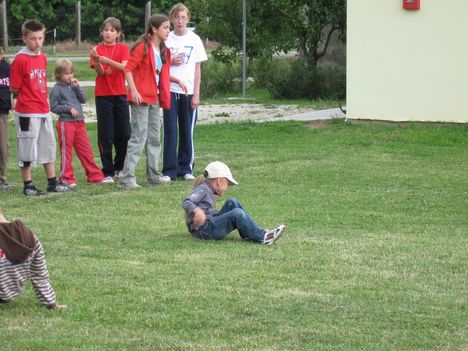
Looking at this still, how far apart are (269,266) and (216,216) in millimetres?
1315

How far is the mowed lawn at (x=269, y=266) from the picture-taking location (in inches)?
264

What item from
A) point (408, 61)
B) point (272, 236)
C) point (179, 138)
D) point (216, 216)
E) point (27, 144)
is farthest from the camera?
point (408, 61)

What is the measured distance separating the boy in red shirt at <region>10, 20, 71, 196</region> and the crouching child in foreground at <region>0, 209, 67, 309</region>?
217 inches

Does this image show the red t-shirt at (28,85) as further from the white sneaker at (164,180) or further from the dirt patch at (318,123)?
the dirt patch at (318,123)

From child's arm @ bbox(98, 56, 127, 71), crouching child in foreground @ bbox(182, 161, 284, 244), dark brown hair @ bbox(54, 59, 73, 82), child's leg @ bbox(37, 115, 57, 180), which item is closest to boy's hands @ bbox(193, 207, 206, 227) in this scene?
crouching child in foreground @ bbox(182, 161, 284, 244)

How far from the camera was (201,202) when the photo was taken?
990cm

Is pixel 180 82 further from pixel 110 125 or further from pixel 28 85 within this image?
pixel 28 85

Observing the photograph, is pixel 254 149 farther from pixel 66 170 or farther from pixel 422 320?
pixel 422 320

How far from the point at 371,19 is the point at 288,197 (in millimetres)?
7490

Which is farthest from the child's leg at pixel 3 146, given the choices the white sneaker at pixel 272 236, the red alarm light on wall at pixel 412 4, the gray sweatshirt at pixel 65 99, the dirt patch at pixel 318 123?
the red alarm light on wall at pixel 412 4

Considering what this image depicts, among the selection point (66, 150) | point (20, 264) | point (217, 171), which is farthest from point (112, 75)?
point (20, 264)

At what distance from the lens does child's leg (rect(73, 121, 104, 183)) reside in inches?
534

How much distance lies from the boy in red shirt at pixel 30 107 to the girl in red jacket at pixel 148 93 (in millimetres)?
957

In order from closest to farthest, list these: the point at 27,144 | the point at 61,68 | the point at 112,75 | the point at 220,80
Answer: the point at 27,144
the point at 61,68
the point at 112,75
the point at 220,80
